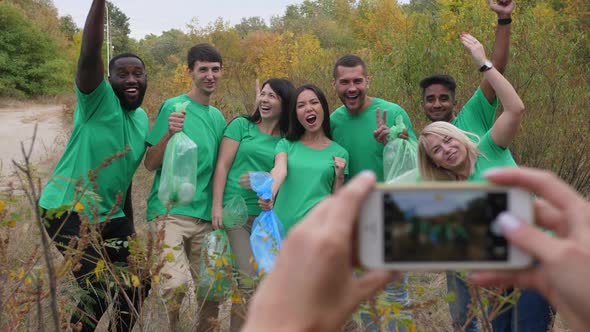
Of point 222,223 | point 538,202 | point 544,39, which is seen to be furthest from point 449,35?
point 538,202

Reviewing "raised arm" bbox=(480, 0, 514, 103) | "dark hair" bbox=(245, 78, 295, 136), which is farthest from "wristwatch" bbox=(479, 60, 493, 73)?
"dark hair" bbox=(245, 78, 295, 136)

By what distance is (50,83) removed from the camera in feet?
109

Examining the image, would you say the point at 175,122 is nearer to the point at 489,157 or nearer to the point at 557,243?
the point at 489,157

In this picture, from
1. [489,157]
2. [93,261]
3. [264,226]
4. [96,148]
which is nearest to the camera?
[489,157]

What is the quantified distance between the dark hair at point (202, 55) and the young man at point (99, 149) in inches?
18.3

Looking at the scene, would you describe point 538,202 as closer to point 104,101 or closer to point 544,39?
point 104,101

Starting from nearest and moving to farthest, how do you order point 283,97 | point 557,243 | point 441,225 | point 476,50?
point 557,243 → point 441,225 → point 476,50 → point 283,97

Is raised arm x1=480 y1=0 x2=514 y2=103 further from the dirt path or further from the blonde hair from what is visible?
the dirt path

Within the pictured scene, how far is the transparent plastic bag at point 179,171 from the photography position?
3.21m

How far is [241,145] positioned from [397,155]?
3.28ft

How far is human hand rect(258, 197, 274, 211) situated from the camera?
3.23m

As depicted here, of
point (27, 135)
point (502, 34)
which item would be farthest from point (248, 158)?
point (27, 135)

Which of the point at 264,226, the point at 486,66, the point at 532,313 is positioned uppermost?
the point at 486,66

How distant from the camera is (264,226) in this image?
3.21 m
